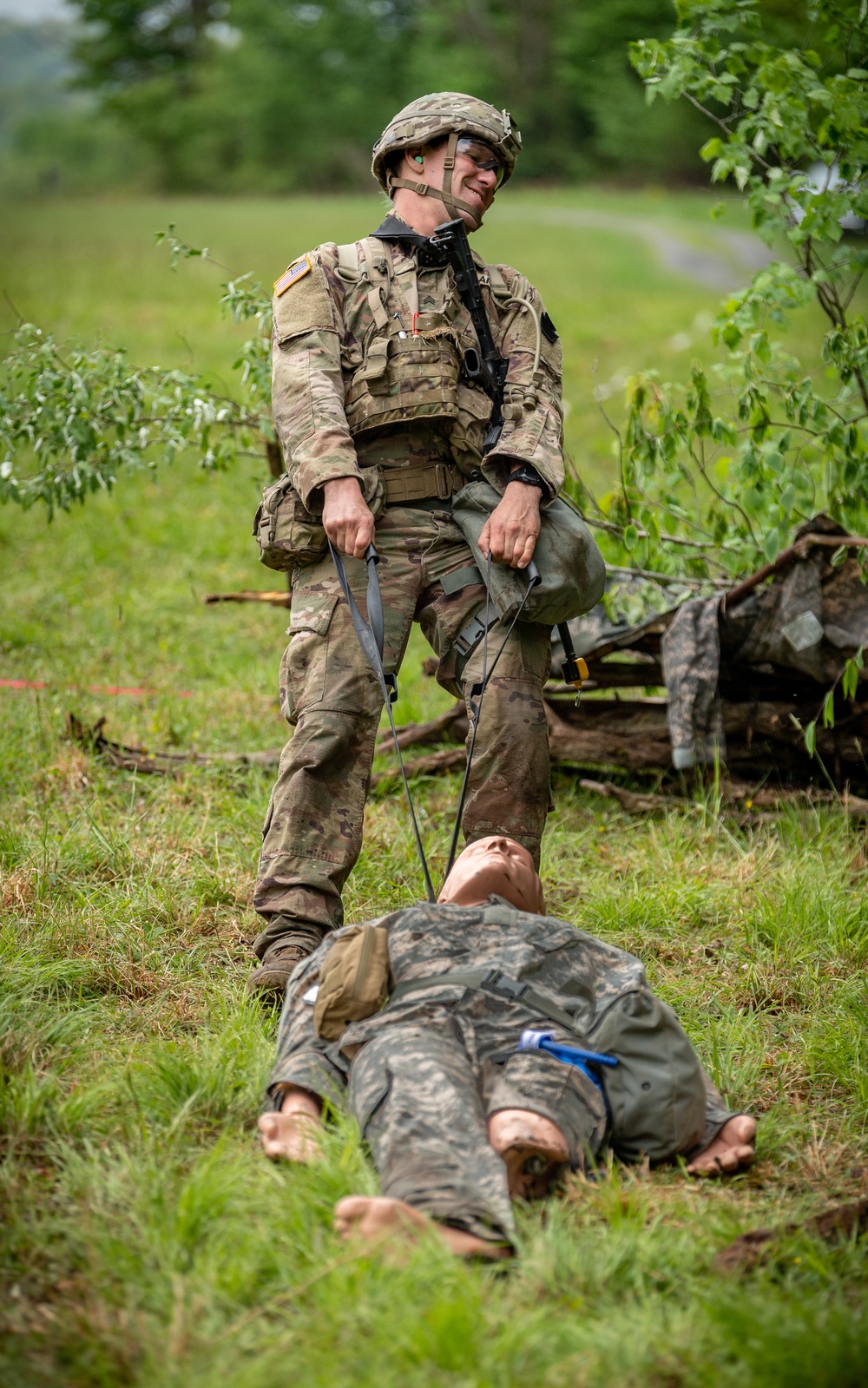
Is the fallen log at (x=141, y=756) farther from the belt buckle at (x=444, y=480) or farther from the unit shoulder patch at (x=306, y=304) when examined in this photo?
the unit shoulder patch at (x=306, y=304)

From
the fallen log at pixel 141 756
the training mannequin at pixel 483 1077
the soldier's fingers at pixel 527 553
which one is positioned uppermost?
the soldier's fingers at pixel 527 553

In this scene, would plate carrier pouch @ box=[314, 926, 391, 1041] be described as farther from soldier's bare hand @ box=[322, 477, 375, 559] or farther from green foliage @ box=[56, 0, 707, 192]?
green foliage @ box=[56, 0, 707, 192]

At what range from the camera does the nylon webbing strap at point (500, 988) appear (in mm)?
2820

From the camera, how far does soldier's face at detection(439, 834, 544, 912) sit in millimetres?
3164

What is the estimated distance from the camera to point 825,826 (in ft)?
15.9

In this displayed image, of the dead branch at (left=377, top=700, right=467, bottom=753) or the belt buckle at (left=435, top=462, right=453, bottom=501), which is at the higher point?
the belt buckle at (left=435, top=462, right=453, bottom=501)

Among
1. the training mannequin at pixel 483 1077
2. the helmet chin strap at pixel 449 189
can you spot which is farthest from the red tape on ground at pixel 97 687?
the training mannequin at pixel 483 1077

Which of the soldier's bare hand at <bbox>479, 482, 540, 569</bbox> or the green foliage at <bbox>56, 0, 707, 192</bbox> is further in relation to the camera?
the green foliage at <bbox>56, 0, 707, 192</bbox>

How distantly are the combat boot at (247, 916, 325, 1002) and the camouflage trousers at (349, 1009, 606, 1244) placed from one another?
0.79m

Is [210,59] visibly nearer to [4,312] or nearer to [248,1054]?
[4,312]

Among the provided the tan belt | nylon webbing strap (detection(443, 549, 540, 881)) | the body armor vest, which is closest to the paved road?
the body armor vest

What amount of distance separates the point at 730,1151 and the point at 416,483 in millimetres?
2233

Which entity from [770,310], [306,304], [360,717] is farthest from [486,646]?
[770,310]

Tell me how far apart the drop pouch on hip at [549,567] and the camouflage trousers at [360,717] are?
77mm
